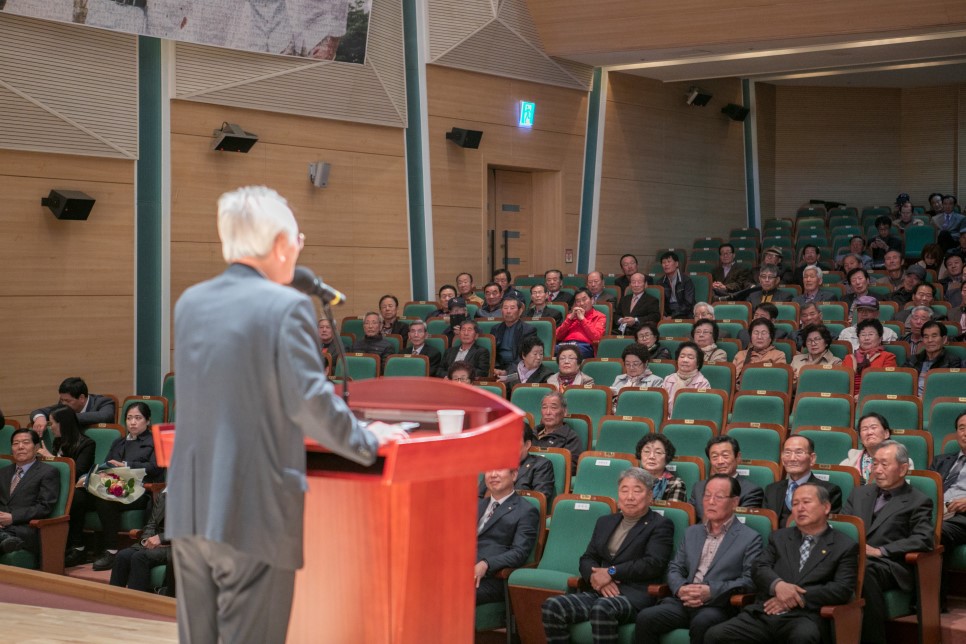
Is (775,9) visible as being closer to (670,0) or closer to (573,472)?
(670,0)

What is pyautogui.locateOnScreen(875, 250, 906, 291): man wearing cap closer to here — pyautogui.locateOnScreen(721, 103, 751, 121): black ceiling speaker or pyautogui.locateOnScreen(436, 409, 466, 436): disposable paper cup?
pyautogui.locateOnScreen(721, 103, 751, 121): black ceiling speaker

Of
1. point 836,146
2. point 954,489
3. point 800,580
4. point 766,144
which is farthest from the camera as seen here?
point 836,146

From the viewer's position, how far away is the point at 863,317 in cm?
566

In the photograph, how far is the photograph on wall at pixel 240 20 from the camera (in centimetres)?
574

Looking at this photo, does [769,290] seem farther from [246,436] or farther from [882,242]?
[246,436]

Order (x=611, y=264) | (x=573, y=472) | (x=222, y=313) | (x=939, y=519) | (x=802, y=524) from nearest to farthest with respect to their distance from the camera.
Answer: (x=222, y=313) → (x=802, y=524) → (x=939, y=519) → (x=573, y=472) → (x=611, y=264)

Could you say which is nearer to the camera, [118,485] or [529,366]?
[118,485]

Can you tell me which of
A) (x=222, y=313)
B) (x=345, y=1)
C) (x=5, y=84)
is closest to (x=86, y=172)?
(x=5, y=84)

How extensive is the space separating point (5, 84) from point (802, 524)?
460 centimetres

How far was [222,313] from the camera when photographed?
1407 mm

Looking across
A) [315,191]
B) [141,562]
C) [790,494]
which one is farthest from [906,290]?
[141,562]

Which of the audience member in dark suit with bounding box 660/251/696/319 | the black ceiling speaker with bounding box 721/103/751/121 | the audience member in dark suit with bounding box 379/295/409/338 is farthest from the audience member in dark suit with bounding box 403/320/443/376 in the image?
the black ceiling speaker with bounding box 721/103/751/121

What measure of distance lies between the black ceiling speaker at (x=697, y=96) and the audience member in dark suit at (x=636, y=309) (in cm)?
324

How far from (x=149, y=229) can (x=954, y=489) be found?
455cm
